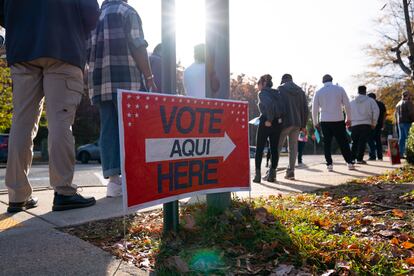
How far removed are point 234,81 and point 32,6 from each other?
5385 centimetres

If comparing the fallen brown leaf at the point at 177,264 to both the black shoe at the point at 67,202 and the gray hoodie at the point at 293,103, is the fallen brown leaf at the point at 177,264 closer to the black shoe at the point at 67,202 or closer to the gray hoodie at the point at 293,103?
the black shoe at the point at 67,202

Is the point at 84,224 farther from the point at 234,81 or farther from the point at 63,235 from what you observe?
the point at 234,81

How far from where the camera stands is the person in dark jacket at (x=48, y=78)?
3270mm

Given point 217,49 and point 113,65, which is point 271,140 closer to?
point 113,65

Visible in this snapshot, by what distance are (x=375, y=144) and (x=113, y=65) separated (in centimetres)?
909

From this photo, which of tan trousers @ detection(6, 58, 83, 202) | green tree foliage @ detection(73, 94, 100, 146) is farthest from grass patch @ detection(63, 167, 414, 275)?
green tree foliage @ detection(73, 94, 100, 146)

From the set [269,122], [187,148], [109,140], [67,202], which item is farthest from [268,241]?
[269,122]

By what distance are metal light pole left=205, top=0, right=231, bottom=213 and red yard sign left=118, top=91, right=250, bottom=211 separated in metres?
0.21

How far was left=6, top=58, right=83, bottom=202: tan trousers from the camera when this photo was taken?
3328 millimetres

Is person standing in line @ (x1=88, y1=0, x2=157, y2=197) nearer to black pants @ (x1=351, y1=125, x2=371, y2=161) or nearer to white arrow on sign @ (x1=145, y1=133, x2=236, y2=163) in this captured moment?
white arrow on sign @ (x1=145, y1=133, x2=236, y2=163)

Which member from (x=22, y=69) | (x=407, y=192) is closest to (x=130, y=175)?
(x=22, y=69)

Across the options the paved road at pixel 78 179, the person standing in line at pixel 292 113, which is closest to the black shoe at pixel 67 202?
the paved road at pixel 78 179

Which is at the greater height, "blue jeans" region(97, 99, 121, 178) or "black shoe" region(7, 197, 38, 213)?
"blue jeans" region(97, 99, 121, 178)

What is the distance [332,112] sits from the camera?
298 inches
